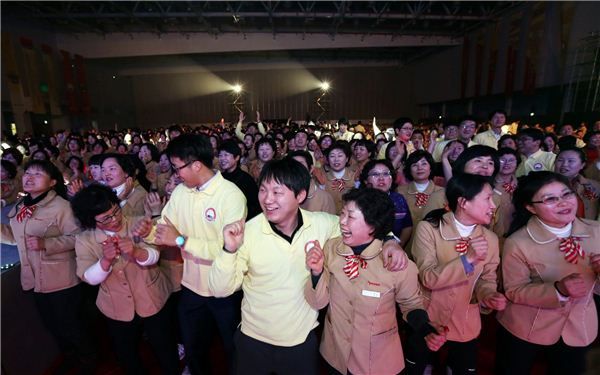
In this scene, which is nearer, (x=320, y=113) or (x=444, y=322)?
(x=444, y=322)

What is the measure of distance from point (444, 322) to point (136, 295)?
1.79 m

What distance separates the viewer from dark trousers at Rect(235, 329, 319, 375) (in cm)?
163

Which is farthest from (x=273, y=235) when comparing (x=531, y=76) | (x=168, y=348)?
(x=531, y=76)

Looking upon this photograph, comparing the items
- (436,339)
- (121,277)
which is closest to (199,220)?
(121,277)

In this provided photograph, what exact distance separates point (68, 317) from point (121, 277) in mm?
684

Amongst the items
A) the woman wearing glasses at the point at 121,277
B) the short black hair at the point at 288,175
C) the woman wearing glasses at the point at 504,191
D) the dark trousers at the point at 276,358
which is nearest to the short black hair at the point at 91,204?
the woman wearing glasses at the point at 121,277

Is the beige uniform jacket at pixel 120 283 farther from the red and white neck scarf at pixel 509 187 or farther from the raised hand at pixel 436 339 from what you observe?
the red and white neck scarf at pixel 509 187

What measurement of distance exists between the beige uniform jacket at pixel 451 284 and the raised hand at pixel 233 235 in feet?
3.30

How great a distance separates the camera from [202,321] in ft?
6.84

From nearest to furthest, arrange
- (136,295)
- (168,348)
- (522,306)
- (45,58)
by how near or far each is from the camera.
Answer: (522,306), (136,295), (168,348), (45,58)

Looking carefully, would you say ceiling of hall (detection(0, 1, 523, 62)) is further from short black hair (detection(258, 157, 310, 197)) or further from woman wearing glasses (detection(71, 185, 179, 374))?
short black hair (detection(258, 157, 310, 197))

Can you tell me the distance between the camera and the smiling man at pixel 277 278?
5.09ft

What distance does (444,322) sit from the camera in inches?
71.6

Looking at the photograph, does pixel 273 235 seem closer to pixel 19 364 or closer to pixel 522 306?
pixel 522 306
